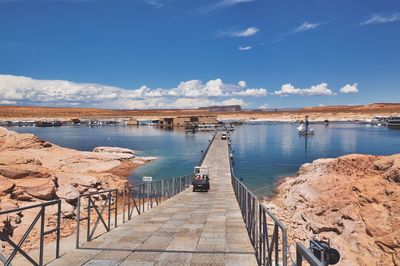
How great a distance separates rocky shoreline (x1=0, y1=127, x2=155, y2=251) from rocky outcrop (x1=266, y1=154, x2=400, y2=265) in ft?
46.6

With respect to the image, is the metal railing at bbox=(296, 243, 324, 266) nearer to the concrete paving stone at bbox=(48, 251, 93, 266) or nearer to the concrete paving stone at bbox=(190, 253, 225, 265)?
the concrete paving stone at bbox=(190, 253, 225, 265)

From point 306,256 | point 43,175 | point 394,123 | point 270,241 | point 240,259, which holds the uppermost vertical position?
point 306,256

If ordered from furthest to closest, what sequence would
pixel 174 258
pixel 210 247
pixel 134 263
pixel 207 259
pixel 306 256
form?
1. pixel 210 247
2. pixel 174 258
3. pixel 207 259
4. pixel 134 263
5. pixel 306 256

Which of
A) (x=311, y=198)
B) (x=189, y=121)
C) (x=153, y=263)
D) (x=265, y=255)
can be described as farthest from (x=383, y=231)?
(x=189, y=121)

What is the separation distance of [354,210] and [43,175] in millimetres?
19440

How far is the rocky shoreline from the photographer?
19.7m

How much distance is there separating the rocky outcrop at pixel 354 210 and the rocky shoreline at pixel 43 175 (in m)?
14.2

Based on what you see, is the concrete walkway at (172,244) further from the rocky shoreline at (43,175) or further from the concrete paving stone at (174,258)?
the rocky shoreline at (43,175)

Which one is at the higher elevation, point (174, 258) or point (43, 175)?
point (174, 258)

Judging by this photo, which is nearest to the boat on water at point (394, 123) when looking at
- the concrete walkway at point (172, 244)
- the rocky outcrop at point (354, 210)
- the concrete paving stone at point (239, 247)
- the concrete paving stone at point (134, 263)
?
the rocky outcrop at point (354, 210)

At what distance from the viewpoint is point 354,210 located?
72.5 feet

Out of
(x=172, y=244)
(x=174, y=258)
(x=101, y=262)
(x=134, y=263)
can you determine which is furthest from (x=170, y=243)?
(x=101, y=262)

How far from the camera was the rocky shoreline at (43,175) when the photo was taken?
64.5 feet

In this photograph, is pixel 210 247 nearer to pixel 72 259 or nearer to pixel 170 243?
pixel 170 243
